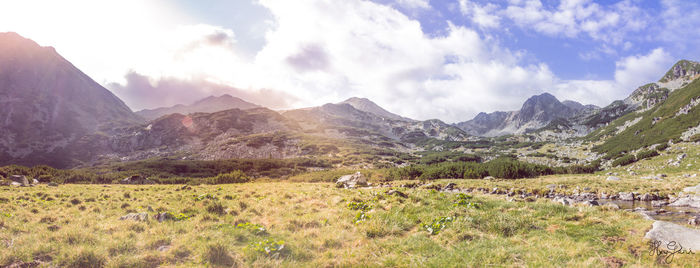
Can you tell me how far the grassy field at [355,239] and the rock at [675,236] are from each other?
39 cm

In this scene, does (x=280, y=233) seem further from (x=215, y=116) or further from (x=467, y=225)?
(x=215, y=116)

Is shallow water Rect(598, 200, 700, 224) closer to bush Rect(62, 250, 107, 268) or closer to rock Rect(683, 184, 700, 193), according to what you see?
rock Rect(683, 184, 700, 193)

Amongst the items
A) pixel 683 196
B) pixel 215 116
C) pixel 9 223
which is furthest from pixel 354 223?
pixel 215 116

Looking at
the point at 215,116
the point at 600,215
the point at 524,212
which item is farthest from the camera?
the point at 215,116

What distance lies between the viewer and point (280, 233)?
10.2 metres

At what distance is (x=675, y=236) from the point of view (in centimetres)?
777

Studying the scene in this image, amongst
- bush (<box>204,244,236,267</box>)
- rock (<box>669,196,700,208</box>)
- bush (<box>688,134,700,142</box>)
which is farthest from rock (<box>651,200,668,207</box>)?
bush (<box>688,134,700,142</box>)

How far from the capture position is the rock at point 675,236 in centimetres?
741

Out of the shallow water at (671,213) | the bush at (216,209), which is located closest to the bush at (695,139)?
the shallow water at (671,213)

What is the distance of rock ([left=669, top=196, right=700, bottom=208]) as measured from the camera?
19.8 meters

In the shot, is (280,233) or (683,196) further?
(683,196)

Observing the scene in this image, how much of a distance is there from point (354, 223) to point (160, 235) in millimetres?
7121

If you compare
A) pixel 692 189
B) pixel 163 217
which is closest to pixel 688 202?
pixel 692 189

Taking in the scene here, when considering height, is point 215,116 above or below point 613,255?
above
